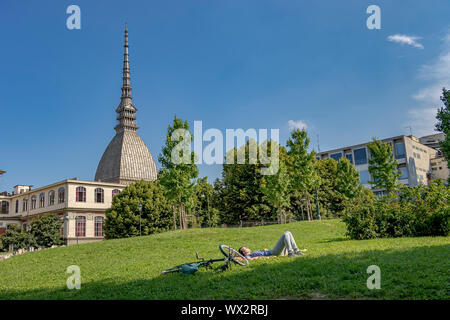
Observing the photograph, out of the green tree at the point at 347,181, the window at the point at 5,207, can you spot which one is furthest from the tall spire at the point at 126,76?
the green tree at the point at 347,181

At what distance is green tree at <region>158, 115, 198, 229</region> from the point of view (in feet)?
102

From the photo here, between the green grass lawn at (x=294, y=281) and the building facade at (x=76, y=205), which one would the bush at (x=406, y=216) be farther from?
the building facade at (x=76, y=205)

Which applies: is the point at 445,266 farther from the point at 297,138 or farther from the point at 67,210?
the point at 67,210

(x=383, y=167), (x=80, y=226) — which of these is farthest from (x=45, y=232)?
(x=383, y=167)

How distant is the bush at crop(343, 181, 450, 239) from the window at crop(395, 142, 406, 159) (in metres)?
64.5

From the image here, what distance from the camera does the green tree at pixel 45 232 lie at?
169 feet

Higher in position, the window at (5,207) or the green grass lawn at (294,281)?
the window at (5,207)

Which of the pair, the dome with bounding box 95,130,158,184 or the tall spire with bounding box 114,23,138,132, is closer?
the dome with bounding box 95,130,158,184

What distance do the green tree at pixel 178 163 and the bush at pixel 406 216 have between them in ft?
55.9

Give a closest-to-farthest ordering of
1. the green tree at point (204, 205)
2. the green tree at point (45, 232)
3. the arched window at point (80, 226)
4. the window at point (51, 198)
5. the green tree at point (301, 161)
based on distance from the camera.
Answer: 1. the green tree at point (301, 161)
2. the green tree at point (45, 232)
3. the green tree at point (204, 205)
4. the arched window at point (80, 226)
5. the window at point (51, 198)

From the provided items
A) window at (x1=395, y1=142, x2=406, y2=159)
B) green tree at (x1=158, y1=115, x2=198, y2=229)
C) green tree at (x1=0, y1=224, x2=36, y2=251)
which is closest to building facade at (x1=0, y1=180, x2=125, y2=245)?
green tree at (x1=0, y1=224, x2=36, y2=251)

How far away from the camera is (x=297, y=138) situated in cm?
3703

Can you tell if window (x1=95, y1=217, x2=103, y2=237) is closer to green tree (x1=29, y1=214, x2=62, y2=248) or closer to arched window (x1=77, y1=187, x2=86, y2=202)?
arched window (x1=77, y1=187, x2=86, y2=202)

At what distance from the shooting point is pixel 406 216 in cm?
1531
